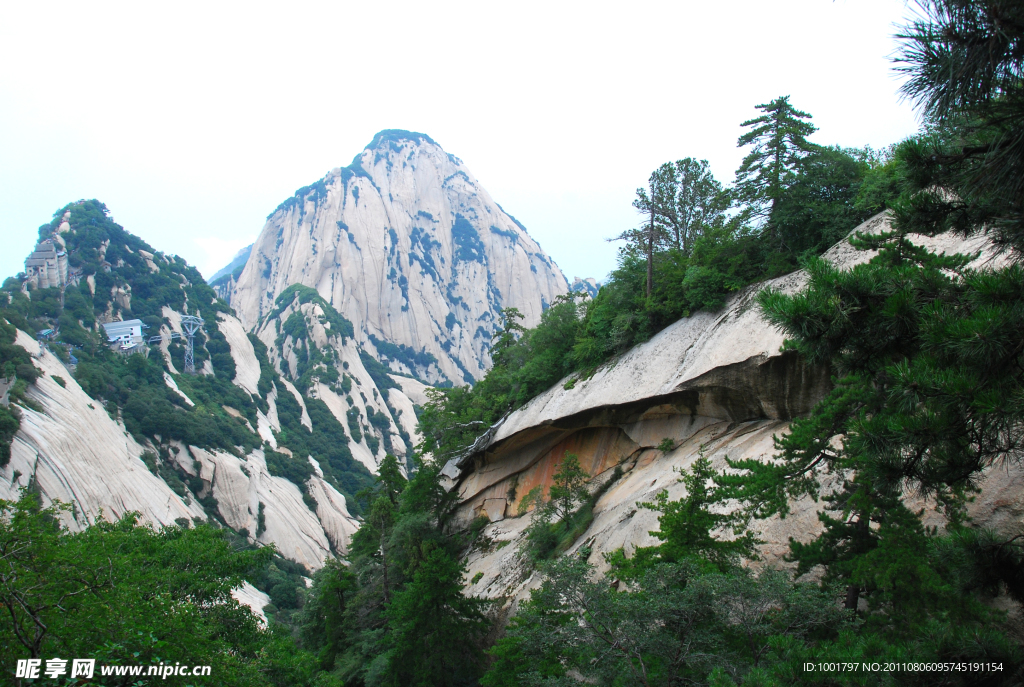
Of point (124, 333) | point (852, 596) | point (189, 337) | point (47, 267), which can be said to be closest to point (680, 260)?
point (852, 596)

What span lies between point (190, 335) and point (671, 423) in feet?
249

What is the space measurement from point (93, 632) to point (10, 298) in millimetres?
71549

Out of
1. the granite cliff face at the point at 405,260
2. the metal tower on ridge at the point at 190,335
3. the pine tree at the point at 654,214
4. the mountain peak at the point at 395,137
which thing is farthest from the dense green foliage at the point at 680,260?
the mountain peak at the point at 395,137

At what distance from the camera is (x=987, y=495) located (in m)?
9.29

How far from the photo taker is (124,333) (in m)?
65.9

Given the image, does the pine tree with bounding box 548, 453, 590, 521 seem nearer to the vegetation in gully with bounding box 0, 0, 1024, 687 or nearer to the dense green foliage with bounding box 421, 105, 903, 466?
the vegetation in gully with bounding box 0, 0, 1024, 687

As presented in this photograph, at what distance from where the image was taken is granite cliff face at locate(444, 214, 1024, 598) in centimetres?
1335

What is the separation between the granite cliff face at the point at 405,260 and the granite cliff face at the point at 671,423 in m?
85.8

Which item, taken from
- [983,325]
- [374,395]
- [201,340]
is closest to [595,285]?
[374,395]

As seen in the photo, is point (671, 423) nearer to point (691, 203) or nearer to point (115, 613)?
point (691, 203)

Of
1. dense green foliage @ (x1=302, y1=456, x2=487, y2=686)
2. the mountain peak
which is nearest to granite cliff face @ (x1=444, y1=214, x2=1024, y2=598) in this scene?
dense green foliage @ (x1=302, y1=456, x2=487, y2=686)

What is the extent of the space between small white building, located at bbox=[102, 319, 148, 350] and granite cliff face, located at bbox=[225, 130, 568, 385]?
166 ft

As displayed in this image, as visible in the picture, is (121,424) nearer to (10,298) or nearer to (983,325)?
(10,298)

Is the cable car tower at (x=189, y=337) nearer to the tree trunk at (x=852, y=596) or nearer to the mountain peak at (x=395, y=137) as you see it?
the tree trunk at (x=852, y=596)
